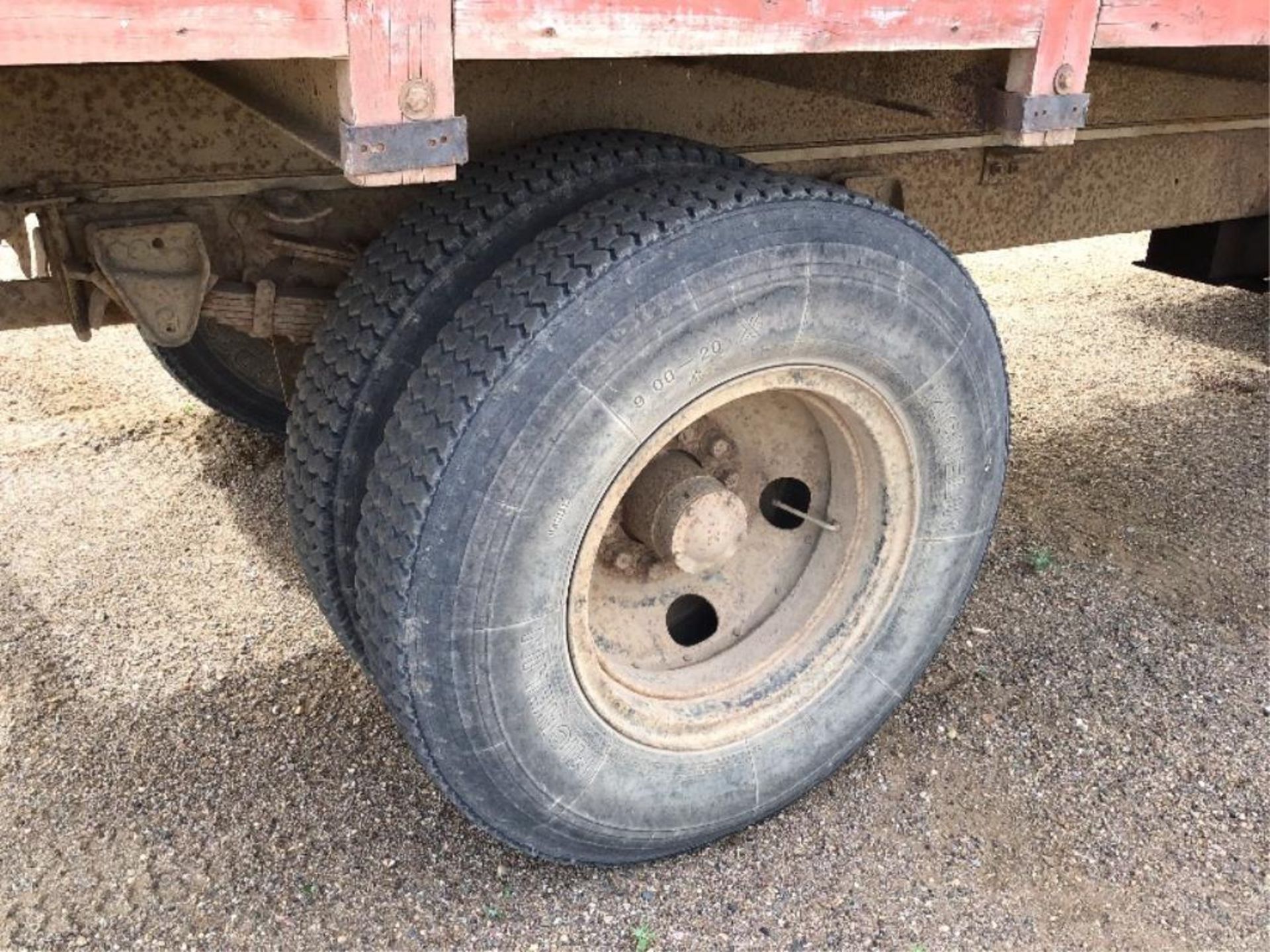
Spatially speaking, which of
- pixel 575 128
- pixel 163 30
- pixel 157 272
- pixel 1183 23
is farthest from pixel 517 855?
pixel 1183 23

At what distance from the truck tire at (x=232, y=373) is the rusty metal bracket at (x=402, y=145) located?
2.03 m

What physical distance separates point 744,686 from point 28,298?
5.47 feet

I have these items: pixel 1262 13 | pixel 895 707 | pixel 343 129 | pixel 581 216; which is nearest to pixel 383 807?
pixel 895 707

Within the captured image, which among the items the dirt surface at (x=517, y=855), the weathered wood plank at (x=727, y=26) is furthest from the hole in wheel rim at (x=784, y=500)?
the weathered wood plank at (x=727, y=26)

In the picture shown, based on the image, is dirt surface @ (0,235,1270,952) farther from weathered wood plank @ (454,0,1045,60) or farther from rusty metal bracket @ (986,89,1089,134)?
weathered wood plank @ (454,0,1045,60)

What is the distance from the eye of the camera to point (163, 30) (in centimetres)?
136

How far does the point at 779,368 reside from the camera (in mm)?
2102

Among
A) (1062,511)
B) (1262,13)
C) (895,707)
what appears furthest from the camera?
(1062,511)

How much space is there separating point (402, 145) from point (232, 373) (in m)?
2.26

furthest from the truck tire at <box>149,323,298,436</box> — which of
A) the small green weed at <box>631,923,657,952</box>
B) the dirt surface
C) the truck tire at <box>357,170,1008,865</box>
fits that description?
the small green weed at <box>631,923,657,952</box>

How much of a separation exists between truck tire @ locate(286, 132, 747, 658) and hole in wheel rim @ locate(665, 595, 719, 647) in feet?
2.28

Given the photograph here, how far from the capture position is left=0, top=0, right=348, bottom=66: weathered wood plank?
1313mm

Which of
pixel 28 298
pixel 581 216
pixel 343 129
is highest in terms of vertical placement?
pixel 343 129

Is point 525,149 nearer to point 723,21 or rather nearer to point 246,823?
point 723,21
